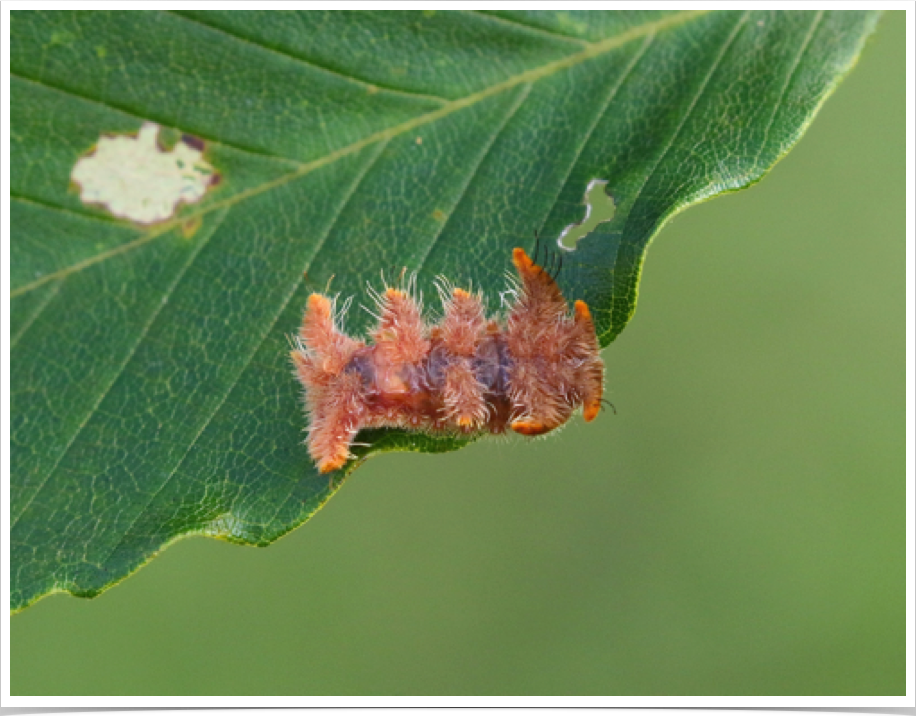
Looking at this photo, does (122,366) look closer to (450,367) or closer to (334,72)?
(450,367)

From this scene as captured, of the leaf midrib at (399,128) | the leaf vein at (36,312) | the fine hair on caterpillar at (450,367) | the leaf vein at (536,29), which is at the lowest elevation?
the fine hair on caterpillar at (450,367)

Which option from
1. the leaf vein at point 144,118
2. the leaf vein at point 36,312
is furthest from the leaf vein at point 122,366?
the leaf vein at point 36,312

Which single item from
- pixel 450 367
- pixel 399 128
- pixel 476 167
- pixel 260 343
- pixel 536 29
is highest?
pixel 536 29

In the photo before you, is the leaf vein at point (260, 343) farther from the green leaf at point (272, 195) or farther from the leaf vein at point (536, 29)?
the leaf vein at point (536, 29)

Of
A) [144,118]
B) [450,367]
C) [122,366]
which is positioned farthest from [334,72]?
[122,366]

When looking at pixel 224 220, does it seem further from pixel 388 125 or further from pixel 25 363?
pixel 25 363

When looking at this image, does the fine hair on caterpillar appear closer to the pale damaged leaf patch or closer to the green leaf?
the green leaf

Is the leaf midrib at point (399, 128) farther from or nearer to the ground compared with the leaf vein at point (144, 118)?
nearer to the ground
